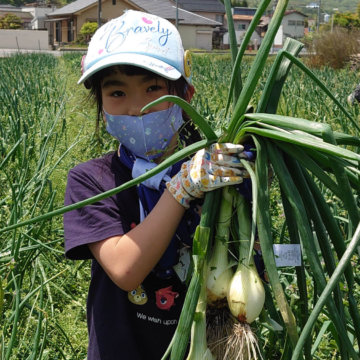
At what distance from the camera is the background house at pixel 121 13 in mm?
44531

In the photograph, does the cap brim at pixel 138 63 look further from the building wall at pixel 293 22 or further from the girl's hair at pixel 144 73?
the building wall at pixel 293 22

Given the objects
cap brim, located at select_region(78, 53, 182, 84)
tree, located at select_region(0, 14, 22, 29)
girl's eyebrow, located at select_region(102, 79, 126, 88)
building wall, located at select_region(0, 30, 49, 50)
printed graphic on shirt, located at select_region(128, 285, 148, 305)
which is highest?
cap brim, located at select_region(78, 53, 182, 84)

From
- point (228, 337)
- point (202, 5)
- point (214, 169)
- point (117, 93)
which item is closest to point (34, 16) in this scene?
point (202, 5)

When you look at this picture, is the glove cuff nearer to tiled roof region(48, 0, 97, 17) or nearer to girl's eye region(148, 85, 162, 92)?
girl's eye region(148, 85, 162, 92)

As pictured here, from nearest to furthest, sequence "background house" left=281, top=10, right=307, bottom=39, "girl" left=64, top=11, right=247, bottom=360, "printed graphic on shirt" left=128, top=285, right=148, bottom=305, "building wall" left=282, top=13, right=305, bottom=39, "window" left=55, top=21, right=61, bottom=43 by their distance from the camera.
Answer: "girl" left=64, top=11, right=247, bottom=360
"printed graphic on shirt" left=128, top=285, right=148, bottom=305
"window" left=55, top=21, right=61, bottom=43
"background house" left=281, top=10, right=307, bottom=39
"building wall" left=282, top=13, right=305, bottom=39

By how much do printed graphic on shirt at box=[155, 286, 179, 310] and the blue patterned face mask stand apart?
0.99ft

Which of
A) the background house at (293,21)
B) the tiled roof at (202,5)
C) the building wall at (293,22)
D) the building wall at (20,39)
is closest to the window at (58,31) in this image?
the building wall at (20,39)

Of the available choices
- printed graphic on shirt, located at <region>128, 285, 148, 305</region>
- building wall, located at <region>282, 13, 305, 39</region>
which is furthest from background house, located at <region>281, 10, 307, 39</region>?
printed graphic on shirt, located at <region>128, 285, 148, 305</region>

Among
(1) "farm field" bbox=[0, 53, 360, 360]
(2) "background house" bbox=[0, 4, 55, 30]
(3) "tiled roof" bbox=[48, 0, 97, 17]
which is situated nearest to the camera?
(1) "farm field" bbox=[0, 53, 360, 360]

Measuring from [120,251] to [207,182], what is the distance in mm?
293

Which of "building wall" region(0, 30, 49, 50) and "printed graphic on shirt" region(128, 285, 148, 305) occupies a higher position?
"printed graphic on shirt" region(128, 285, 148, 305)

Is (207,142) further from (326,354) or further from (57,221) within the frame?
(57,221)

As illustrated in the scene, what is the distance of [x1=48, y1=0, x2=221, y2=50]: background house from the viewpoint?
4453 cm

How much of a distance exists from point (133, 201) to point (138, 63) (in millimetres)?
311
